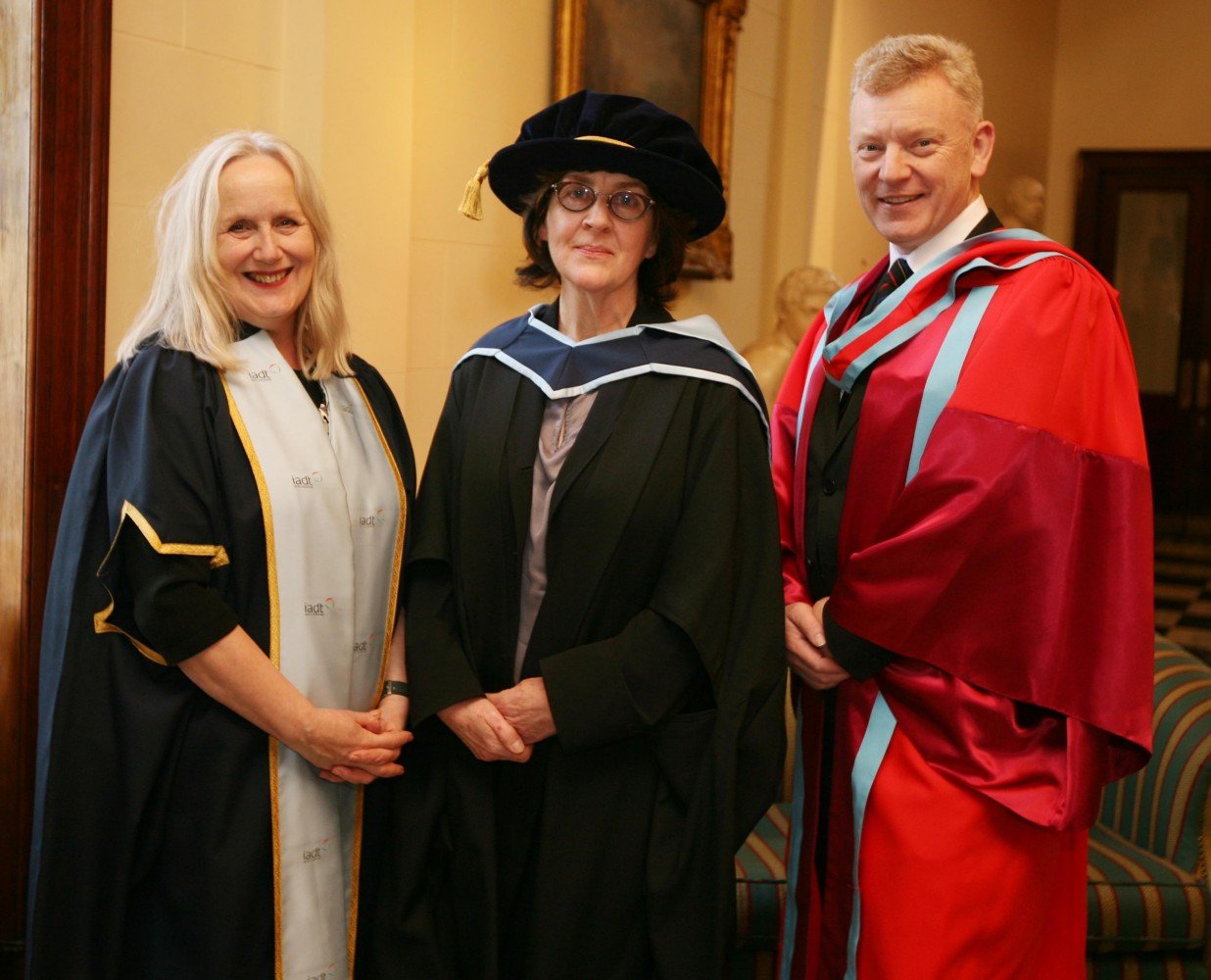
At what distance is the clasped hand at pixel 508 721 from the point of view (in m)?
2.09

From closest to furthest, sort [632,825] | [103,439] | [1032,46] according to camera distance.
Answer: [103,439] → [632,825] → [1032,46]

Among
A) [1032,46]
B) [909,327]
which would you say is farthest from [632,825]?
[1032,46]

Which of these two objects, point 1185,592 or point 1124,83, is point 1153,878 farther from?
point 1124,83

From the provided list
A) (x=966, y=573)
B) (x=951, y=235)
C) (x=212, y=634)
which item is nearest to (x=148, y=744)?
(x=212, y=634)

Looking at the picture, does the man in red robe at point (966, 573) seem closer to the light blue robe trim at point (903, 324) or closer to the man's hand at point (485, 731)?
the light blue robe trim at point (903, 324)

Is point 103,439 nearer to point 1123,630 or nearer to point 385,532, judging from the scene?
point 385,532

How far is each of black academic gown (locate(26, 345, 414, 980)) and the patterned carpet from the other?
6075 mm

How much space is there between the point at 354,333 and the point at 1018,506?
6.63ft

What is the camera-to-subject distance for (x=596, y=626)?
A: 2.13m

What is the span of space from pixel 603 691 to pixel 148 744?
70 cm

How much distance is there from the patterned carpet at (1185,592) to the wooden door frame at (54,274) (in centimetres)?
604

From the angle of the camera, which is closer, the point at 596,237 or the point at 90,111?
the point at 596,237

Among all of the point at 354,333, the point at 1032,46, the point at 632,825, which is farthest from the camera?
the point at 1032,46

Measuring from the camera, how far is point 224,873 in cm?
202
